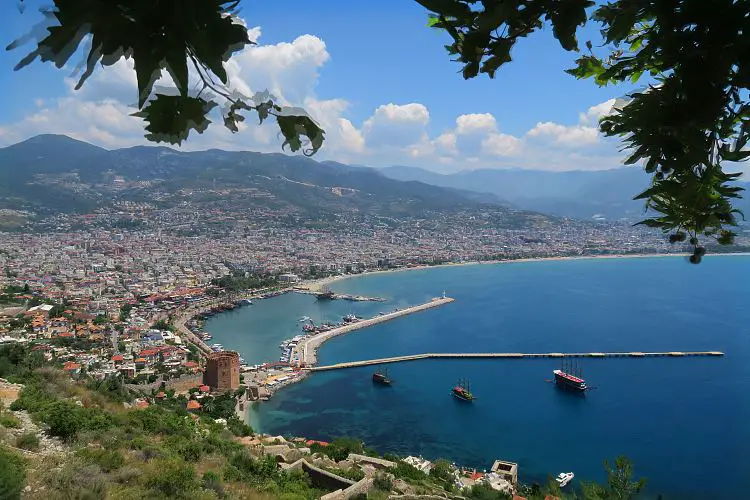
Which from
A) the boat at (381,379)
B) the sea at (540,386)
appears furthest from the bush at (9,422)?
the boat at (381,379)

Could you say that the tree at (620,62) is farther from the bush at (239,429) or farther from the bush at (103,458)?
the bush at (239,429)

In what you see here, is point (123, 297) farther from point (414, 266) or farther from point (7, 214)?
point (7, 214)

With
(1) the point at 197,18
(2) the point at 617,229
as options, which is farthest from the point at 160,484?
(2) the point at 617,229

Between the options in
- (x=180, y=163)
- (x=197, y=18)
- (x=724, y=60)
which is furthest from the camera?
(x=180, y=163)

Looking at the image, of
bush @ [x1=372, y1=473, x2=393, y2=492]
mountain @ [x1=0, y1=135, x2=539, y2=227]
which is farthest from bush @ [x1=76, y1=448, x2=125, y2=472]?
mountain @ [x1=0, y1=135, x2=539, y2=227]

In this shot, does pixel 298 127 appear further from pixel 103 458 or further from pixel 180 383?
pixel 180 383
